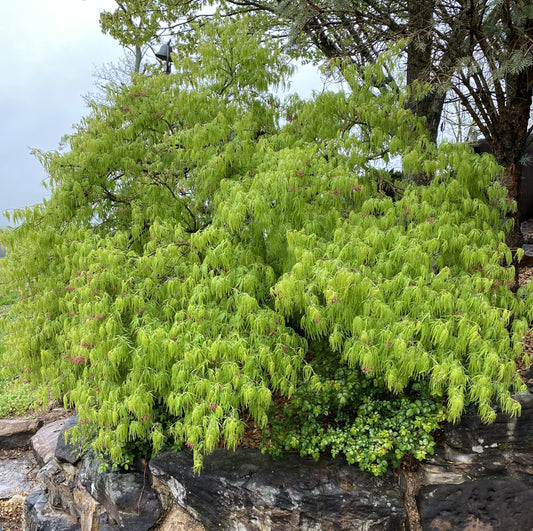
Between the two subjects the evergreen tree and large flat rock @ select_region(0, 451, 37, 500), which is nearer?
the evergreen tree

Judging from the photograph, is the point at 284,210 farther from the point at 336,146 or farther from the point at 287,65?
the point at 287,65

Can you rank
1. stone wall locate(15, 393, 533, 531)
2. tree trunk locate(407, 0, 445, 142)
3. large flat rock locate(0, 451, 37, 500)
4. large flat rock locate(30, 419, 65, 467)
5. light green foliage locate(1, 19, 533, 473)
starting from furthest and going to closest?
1. large flat rock locate(0, 451, 37, 500)
2. large flat rock locate(30, 419, 65, 467)
3. tree trunk locate(407, 0, 445, 142)
4. stone wall locate(15, 393, 533, 531)
5. light green foliage locate(1, 19, 533, 473)

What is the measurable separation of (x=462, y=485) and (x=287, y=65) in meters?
6.96

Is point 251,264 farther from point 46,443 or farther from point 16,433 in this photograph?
point 16,433

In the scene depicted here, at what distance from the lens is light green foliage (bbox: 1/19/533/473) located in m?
5.44

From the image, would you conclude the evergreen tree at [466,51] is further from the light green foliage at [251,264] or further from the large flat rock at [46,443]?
the large flat rock at [46,443]

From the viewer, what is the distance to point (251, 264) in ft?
20.9

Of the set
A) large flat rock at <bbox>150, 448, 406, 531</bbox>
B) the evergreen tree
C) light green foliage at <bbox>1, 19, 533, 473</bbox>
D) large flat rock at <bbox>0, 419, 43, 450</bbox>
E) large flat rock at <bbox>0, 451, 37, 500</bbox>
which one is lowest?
large flat rock at <bbox>0, 451, 37, 500</bbox>

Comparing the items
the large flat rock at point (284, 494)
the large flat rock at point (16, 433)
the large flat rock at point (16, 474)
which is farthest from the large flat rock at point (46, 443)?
the large flat rock at point (284, 494)

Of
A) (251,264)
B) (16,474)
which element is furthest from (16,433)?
(251,264)

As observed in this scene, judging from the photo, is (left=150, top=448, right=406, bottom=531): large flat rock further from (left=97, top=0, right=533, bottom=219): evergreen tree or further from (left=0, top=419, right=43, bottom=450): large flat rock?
(left=0, top=419, right=43, bottom=450): large flat rock

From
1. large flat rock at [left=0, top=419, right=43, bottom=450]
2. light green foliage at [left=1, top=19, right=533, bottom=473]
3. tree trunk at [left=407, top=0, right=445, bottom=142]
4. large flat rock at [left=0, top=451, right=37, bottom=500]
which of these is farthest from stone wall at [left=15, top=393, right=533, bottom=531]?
large flat rock at [left=0, top=419, right=43, bottom=450]

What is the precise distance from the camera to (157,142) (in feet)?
26.7

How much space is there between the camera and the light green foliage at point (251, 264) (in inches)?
214
